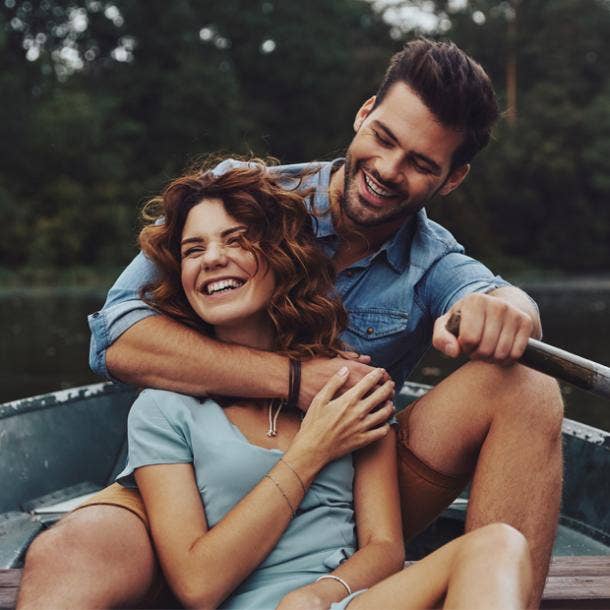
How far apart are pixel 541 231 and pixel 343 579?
1063 inches

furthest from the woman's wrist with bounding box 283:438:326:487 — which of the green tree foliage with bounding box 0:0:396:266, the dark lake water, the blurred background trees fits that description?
the blurred background trees

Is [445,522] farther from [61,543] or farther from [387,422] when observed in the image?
[61,543]

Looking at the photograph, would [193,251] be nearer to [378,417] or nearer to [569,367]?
[378,417]

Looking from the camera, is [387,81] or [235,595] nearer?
[235,595]

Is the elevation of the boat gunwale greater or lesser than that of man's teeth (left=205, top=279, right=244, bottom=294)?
lesser

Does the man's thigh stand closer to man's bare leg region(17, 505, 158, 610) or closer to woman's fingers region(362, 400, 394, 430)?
woman's fingers region(362, 400, 394, 430)

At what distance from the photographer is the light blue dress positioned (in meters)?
1.60

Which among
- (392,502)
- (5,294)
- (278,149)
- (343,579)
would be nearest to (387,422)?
(392,502)

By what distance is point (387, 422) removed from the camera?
6.12 feet

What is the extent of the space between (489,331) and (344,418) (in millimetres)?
313

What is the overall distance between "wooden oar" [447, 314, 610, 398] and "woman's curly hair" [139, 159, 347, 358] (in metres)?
0.38

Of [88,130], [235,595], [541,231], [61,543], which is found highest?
[61,543]

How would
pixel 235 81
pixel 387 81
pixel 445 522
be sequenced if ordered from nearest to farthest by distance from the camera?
1. pixel 387 81
2. pixel 445 522
3. pixel 235 81

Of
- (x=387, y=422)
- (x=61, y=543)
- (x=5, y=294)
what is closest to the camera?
(x=61, y=543)
